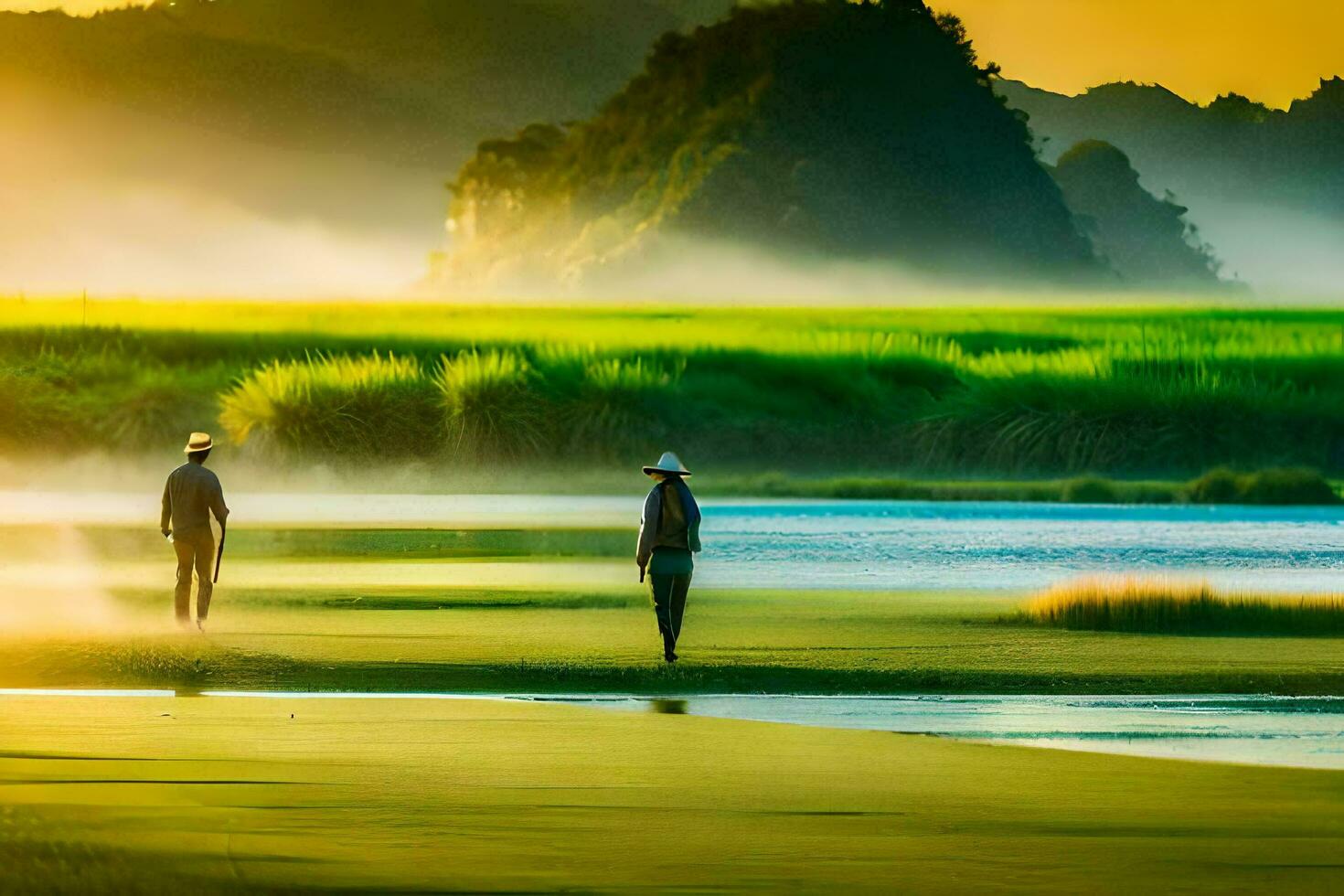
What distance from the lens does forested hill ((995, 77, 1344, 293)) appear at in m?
80.1

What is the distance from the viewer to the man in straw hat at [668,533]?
591 inches

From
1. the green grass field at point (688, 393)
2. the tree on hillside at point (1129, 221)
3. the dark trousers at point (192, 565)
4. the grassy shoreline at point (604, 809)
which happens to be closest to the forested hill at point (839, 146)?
the tree on hillside at point (1129, 221)

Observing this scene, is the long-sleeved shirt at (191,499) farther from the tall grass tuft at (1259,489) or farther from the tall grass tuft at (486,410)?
the tall grass tuft at (486,410)

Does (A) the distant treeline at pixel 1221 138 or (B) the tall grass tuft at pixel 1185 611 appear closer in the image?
(B) the tall grass tuft at pixel 1185 611

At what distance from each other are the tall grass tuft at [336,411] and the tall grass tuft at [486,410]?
41 centimetres

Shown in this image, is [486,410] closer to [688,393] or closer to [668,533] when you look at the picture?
[688,393]

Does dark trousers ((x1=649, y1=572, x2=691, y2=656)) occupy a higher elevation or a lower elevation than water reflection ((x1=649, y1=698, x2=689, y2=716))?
higher

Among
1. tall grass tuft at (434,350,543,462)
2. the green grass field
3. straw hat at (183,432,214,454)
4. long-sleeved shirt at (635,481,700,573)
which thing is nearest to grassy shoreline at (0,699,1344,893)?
long-sleeved shirt at (635,481,700,573)

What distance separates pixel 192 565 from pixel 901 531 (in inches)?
494

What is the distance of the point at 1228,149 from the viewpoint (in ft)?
278

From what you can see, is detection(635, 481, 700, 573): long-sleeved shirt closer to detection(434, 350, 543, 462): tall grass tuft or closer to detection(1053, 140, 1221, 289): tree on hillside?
detection(434, 350, 543, 462): tall grass tuft

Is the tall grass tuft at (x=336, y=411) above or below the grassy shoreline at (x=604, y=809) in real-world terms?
above

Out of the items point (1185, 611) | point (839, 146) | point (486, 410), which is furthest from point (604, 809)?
point (839, 146)

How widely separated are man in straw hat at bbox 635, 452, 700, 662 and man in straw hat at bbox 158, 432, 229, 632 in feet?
10.0
